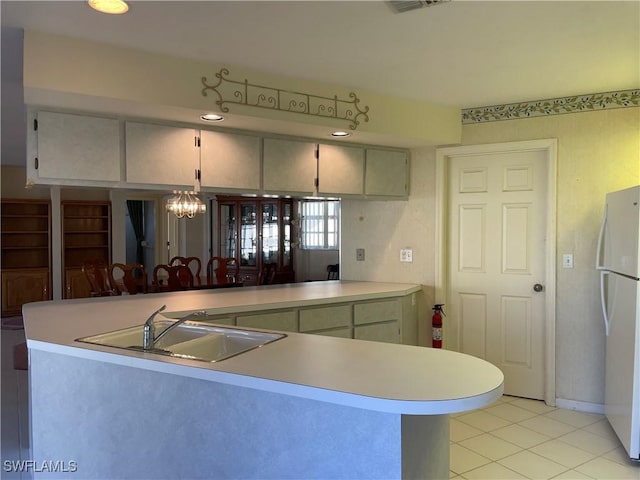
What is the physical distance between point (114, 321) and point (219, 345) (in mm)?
659

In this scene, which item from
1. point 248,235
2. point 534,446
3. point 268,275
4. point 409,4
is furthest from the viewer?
point 248,235

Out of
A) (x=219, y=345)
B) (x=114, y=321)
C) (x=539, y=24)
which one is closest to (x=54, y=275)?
(x=114, y=321)

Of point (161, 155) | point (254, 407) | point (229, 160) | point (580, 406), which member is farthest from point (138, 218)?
point (254, 407)

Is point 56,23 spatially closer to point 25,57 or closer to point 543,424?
point 25,57

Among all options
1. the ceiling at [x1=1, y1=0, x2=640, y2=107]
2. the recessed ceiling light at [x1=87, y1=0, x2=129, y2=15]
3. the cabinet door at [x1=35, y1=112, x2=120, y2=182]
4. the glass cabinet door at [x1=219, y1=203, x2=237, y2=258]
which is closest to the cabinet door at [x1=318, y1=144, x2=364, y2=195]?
the ceiling at [x1=1, y1=0, x2=640, y2=107]

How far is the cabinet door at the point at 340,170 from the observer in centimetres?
379

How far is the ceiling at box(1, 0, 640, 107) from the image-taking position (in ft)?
7.02

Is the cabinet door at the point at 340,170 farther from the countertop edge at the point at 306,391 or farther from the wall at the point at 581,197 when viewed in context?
the countertop edge at the point at 306,391

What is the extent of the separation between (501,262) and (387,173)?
118cm

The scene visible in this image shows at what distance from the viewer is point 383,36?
2443mm

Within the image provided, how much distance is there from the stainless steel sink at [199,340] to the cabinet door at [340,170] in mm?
1753

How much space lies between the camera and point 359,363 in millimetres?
1723

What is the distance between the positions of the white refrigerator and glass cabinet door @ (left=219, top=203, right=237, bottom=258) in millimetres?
5531

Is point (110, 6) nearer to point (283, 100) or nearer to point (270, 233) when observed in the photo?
point (283, 100)
